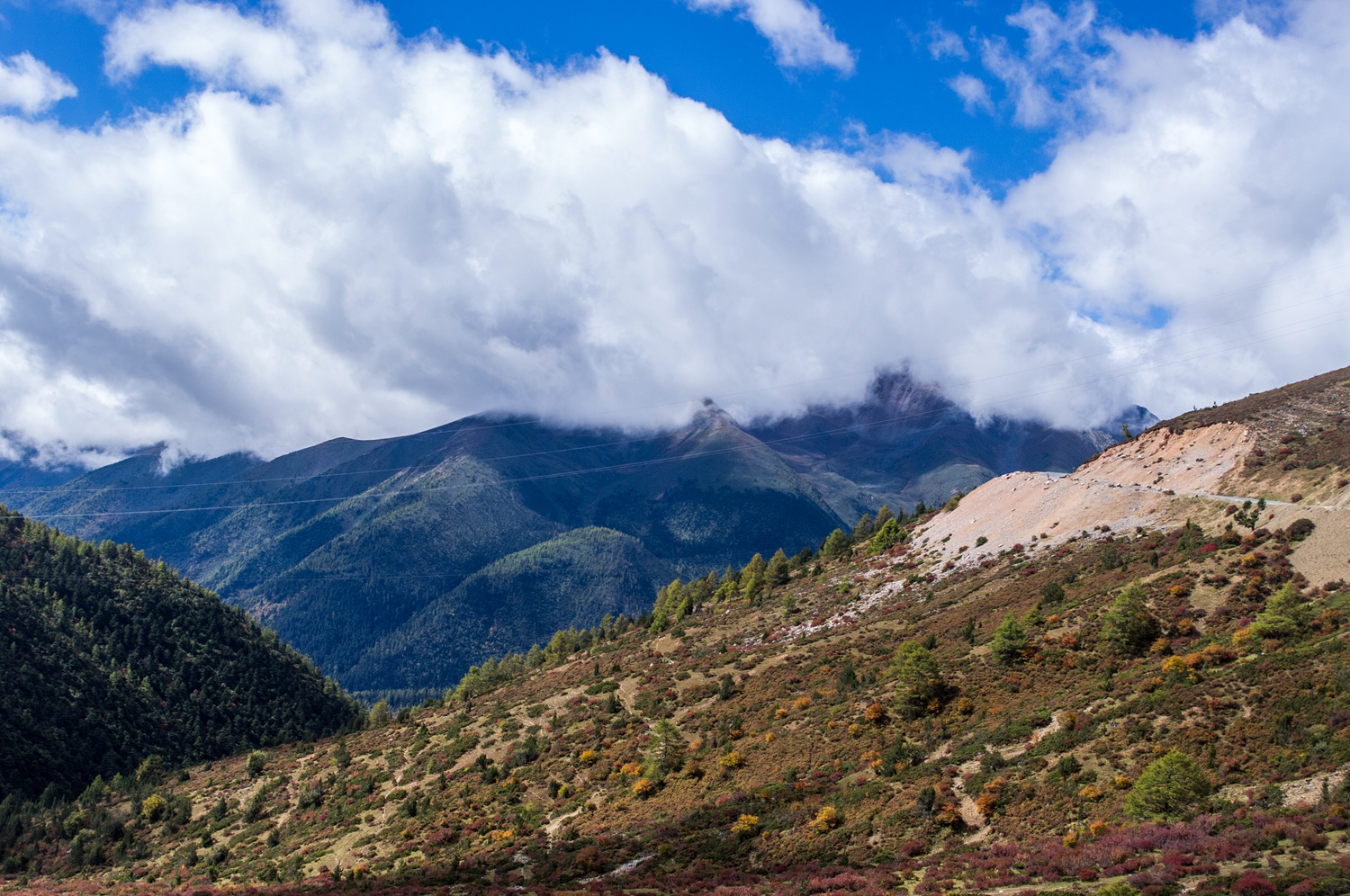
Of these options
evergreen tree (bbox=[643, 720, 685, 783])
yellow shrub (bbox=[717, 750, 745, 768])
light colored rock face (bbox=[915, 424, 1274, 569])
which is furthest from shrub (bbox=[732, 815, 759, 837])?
light colored rock face (bbox=[915, 424, 1274, 569])

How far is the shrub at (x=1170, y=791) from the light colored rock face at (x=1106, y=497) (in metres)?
58.5

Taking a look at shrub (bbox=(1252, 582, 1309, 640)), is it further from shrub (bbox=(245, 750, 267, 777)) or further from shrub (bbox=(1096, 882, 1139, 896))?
shrub (bbox=(245, 750, 267, 777))

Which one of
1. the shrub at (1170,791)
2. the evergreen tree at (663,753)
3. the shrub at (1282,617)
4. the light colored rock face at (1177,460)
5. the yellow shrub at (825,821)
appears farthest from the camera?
the light colored rock face at (1177,460)

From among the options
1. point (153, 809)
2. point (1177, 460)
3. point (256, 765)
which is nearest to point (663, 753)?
point (256, 765)

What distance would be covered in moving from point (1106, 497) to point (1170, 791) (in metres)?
76.3

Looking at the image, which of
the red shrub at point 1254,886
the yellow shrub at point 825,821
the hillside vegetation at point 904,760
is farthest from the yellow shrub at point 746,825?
the red shrub at point 1254,886

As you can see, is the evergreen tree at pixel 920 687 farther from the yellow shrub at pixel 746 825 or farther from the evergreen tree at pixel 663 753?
the evergreen tree at pixel 663 753

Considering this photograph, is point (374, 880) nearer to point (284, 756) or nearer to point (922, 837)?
point (922, 837)

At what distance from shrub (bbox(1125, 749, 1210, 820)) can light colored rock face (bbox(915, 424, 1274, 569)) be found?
192 ft

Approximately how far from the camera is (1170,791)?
42000mm

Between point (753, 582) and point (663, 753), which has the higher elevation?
point (753, 582)

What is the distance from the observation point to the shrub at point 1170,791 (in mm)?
41875

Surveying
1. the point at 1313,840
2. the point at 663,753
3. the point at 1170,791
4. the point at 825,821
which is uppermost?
the point at 1170,791

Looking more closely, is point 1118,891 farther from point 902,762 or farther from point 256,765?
point 256,765
